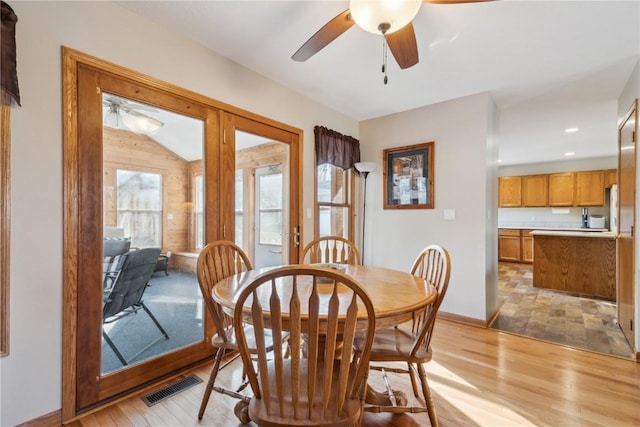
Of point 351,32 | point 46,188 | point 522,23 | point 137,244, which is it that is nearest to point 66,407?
point 137,244

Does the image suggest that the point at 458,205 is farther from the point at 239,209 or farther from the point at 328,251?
the point at 239,209

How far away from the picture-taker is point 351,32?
6.77 feet

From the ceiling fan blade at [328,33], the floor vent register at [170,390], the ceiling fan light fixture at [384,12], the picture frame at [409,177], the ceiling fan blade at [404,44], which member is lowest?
the floor vent register at [170,390]

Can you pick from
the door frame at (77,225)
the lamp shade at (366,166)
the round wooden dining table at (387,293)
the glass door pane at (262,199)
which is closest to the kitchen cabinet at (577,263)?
the lamp shade at (366,166)

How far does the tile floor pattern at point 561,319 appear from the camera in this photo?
2.64 metres

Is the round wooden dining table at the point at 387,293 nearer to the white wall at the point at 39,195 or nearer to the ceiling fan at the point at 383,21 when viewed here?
the white wall at the point at 39,195

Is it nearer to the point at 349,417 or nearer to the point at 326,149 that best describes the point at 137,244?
the point at 349,417

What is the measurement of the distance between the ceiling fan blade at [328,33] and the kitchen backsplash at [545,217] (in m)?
7.22

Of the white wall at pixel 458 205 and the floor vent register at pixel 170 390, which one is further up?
the white wall at pixel 458 205

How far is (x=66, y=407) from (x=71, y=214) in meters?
1.04

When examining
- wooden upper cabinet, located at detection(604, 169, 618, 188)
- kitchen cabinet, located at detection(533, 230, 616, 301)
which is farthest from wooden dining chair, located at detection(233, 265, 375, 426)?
wooden upper cabinet, located at detection(604, 169, 618, 188)

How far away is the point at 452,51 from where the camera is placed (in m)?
2.29

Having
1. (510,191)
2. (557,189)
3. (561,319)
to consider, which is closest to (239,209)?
(561,319)

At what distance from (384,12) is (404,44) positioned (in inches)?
15.8
